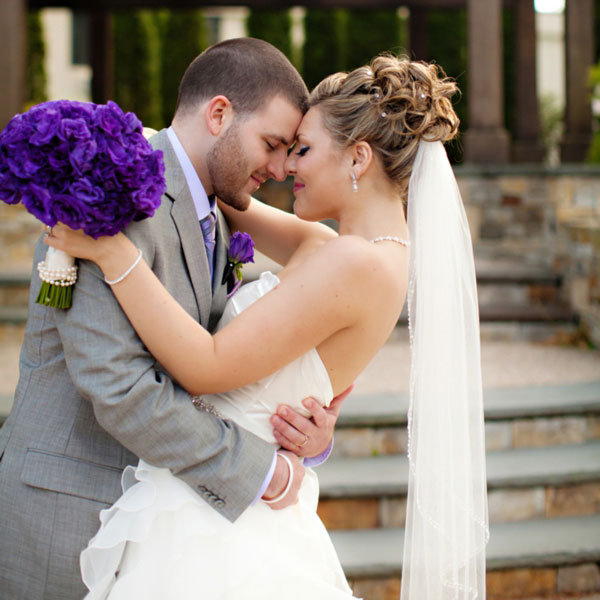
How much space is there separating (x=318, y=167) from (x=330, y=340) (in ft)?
1.68

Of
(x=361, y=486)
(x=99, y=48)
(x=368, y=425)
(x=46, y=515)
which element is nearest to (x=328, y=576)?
(x=46, y=515)

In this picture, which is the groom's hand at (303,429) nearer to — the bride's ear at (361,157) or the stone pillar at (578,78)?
the bride's ear at (361,157)

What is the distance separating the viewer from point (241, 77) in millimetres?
2109

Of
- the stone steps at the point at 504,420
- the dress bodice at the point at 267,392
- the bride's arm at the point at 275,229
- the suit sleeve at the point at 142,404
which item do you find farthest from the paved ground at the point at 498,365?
the suit sleeve at the point at 142,404

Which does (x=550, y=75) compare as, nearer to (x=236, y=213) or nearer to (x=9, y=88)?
(x=9, y=88)

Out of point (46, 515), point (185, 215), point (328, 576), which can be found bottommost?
point (328, 576)

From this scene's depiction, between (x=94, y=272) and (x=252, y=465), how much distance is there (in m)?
0.59

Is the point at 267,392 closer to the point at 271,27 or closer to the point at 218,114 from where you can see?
the point at 218,114

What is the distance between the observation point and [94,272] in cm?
167

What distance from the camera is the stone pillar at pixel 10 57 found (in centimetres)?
692

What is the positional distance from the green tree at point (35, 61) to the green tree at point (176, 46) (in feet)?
7.10

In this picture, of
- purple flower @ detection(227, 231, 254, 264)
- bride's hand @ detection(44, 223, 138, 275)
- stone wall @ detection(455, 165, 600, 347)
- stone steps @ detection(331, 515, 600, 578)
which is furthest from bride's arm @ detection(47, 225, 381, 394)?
stone wall @ detection(455, 165, 600, 347)

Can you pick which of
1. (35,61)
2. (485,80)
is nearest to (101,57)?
(35,61)

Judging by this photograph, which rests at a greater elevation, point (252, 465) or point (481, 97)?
point (481, 97)
